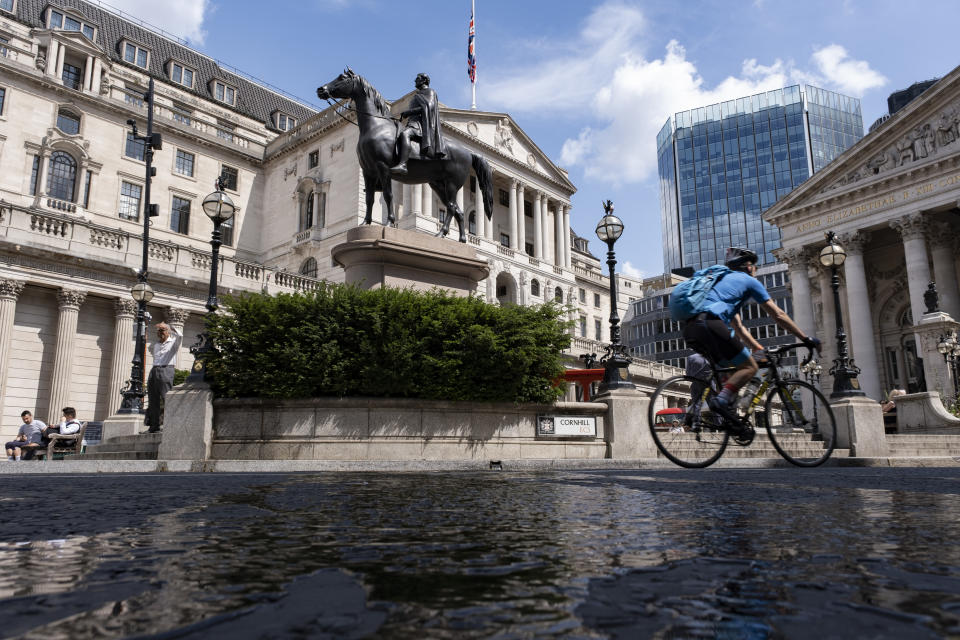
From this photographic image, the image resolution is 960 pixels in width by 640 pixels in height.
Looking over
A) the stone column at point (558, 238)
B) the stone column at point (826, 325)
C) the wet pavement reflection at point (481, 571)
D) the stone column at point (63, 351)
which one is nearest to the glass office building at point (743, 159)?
the stone column at point (558, 238)

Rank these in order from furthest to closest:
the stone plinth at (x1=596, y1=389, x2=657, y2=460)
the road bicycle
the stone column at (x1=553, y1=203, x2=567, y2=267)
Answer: the stone column at (x1=553, y1=203, x2=567, y2=267) < the stone plinth at (x1=596, y1=389, x2=657, y2=460) < the road bicycle

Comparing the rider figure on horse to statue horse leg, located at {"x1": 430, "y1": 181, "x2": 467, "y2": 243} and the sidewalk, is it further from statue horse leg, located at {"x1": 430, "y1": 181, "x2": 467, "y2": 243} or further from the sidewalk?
the sidewalk

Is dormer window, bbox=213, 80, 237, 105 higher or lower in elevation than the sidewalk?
higher

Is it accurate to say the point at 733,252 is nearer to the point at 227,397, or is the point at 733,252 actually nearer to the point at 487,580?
the point at 487,580

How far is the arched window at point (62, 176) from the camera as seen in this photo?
44938mm

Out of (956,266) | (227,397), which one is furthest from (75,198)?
(956,266)

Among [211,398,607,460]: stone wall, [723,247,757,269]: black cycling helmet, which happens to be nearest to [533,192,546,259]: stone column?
[211,398,607,460]: stone wall

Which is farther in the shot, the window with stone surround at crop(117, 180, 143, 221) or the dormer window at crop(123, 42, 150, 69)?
the dormer window at crop(123, 42, 150, 69)

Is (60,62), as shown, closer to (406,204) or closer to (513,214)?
(406,204)

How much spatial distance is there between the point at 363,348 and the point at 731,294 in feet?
23.1

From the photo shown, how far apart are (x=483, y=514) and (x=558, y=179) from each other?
66.7 meters

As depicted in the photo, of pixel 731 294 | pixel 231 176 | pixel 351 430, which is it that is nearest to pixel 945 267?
pixel 351 430

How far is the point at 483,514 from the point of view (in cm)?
316

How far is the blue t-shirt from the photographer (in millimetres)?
6223
